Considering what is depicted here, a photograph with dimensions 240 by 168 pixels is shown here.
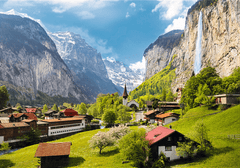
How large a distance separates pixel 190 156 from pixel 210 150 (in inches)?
170

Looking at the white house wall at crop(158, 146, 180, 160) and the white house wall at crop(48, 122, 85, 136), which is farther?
the white house wall at crop(48, 122, 85, 136)

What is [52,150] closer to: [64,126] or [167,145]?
[167,145]

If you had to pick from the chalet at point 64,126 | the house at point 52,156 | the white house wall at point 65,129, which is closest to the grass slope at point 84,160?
the house at point 52,156

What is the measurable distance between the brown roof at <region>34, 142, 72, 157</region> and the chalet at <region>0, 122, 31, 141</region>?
3187 centimetres

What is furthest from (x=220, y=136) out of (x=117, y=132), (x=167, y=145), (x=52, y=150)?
(x=52, y=150)

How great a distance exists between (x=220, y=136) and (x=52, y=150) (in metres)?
41.1

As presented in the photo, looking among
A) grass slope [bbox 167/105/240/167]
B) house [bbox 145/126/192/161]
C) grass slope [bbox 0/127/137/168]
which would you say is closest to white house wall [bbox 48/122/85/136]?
grass slope [bbox 0/127/137/168]

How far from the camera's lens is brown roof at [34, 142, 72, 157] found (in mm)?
38125

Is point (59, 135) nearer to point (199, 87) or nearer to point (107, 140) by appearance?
point (107, 140)

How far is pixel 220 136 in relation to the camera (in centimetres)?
3719

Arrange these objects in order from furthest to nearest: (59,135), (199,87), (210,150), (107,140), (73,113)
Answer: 1. (73,113)
2. (59,135)
3. (199,87)
4. (107,140)
5. (210,150)

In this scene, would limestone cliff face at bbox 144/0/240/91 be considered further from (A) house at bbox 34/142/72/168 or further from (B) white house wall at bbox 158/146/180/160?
(A) house at bbox 34/142/72/168

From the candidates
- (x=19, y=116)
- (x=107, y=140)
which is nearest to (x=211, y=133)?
(x=107, y=140)

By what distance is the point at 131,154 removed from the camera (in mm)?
34844
